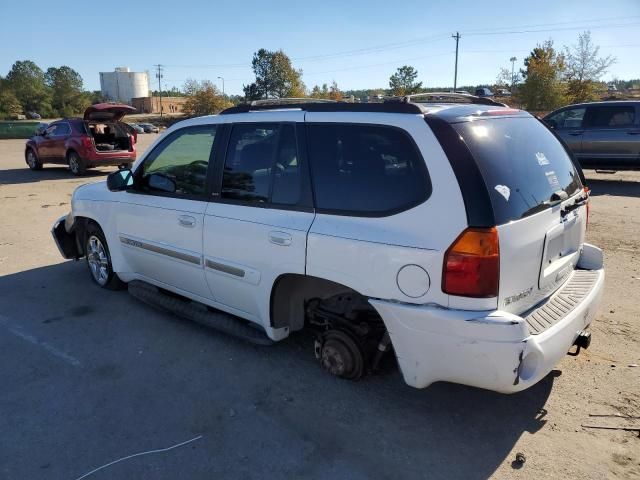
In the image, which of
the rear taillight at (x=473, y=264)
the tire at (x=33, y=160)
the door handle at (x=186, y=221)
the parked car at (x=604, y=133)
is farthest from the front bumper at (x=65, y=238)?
the tire at (x=33, y=160)

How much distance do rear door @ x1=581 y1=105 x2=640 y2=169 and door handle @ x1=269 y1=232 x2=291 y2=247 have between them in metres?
11.4

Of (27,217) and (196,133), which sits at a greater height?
(196,133)

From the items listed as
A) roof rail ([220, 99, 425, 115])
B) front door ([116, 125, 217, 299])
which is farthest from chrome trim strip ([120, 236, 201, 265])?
roof rail ([220, 99, 425, 115])

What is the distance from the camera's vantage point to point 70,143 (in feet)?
49.2

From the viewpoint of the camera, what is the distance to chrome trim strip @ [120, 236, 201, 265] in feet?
13.0

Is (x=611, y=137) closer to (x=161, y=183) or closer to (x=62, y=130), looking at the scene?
(x=161, y=183)

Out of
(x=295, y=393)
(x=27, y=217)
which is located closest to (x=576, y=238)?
(x=295, y=393)

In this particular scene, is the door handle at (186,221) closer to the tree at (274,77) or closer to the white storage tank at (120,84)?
the tree at (274,77)

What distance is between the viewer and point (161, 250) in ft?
14.0

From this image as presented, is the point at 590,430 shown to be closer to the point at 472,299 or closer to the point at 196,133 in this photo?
the point at 472,299

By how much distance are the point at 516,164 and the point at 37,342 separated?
12.9ft

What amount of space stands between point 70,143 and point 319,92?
67542 millimetres

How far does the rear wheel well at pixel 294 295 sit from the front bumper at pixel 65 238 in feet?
10.8

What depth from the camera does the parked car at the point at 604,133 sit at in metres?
11.6
